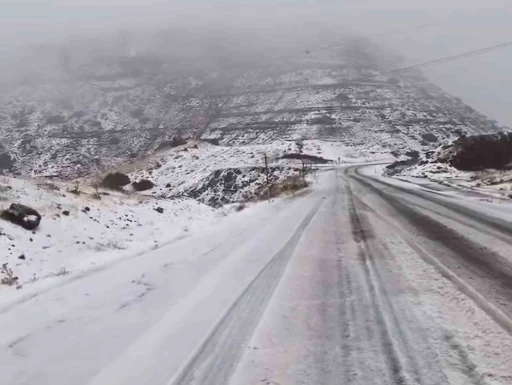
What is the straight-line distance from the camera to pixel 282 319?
15.0ft

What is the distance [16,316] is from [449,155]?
3913cm

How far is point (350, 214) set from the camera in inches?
525

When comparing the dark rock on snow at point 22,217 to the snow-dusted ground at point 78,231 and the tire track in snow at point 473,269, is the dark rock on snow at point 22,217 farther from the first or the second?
the tire track in snow at point 473,269

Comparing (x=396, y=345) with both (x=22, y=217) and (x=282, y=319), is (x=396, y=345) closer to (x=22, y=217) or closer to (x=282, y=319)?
(x=282, y=319)

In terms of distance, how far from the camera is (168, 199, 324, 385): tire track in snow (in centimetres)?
345

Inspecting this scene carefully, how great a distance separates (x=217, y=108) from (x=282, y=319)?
141613 mm

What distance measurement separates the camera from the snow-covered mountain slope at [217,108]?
108m

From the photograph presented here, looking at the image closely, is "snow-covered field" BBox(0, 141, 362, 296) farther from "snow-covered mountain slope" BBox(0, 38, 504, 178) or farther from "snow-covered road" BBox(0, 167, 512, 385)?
Result: "snow-covered mountain slope" BBox(0, 38, 504, 178)

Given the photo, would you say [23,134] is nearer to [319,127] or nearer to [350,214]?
[319,127]

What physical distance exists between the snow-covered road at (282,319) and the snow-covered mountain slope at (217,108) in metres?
79.8

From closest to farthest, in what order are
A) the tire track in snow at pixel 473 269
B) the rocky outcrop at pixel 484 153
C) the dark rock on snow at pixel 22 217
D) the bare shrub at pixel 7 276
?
the tire track in snow at pixel 473 269 → the bare shrub at pixel 7 276 → the dark rock on snow at pixel 22 217 → the rocky outcrop at pixel 484 153

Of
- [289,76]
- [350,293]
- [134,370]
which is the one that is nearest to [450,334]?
[350,293]

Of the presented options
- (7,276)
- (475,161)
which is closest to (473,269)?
(7,276)

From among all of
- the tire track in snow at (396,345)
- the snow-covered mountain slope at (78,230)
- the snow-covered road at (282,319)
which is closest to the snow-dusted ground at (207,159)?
the snow-covered mountain slope at (78,230)
